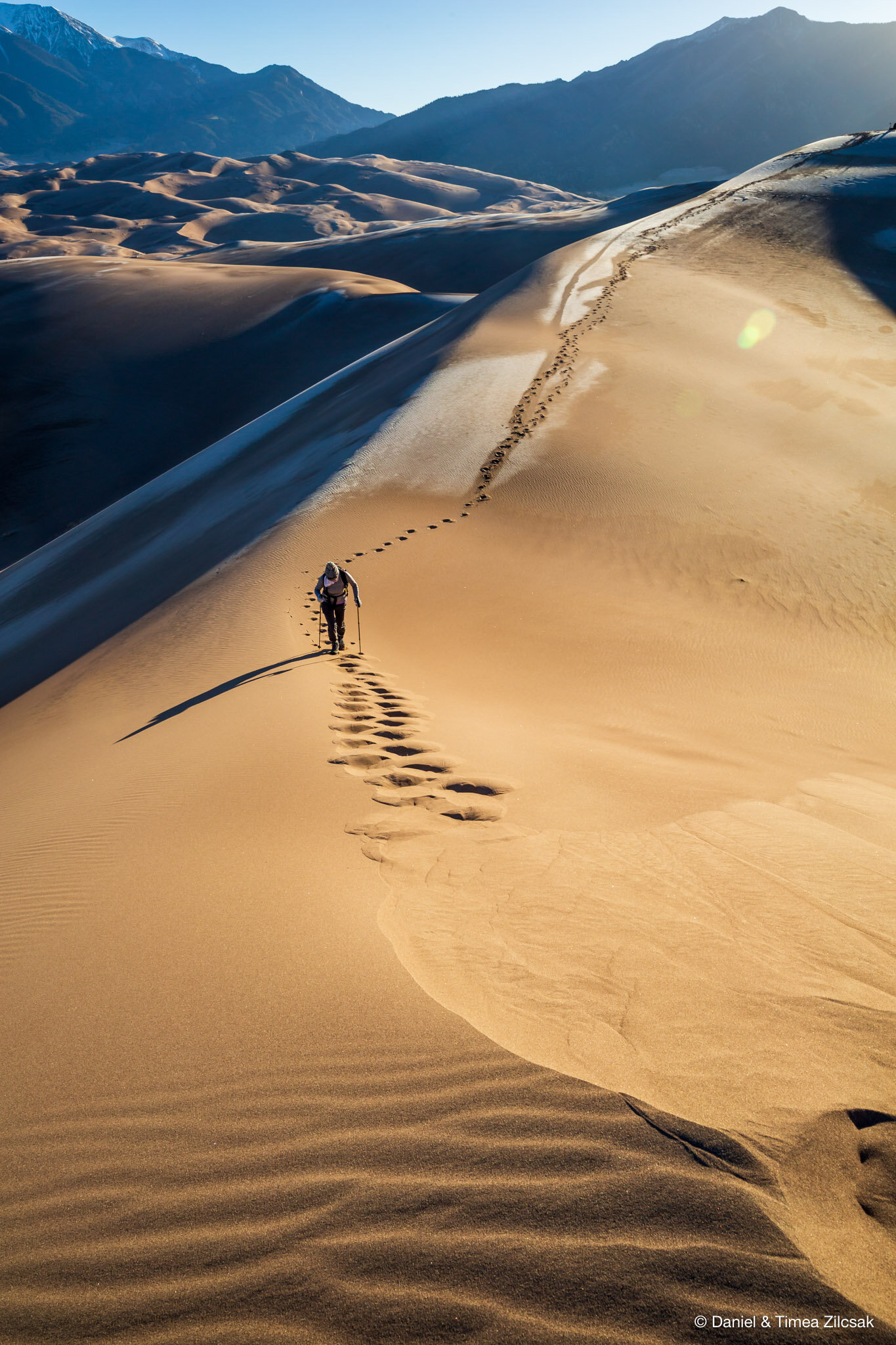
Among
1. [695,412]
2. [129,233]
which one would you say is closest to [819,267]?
[695,412]

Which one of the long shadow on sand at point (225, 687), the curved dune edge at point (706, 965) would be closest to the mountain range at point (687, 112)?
the long shadow on sand at point (225, 687)

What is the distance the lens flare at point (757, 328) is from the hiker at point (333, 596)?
15.0 m

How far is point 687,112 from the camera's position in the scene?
5448 inches

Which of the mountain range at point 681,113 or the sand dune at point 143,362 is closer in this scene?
the sand dune at point 143,362

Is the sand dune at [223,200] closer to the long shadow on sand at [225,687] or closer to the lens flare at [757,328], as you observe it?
the lens flare at [757,328]

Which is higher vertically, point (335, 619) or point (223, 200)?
point (223, 200)

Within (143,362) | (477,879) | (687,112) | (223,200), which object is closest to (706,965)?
(477,879)

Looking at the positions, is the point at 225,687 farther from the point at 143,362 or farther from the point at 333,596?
the point at 143,362

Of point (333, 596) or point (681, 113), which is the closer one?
point (333, 596)

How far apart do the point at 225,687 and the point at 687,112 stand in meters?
177

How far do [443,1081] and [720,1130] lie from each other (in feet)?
3.30

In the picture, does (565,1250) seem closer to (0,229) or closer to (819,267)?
(819,267)

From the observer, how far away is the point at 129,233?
75750 mm

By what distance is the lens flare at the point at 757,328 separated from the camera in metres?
18.7
